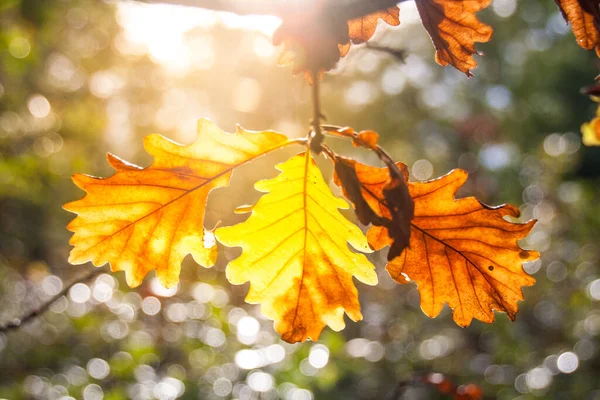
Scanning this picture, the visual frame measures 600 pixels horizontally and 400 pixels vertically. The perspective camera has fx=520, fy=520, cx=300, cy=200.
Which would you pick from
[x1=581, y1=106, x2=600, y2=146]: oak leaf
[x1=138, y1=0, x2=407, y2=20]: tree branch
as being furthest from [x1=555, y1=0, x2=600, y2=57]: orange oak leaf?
[x1=581, y1=106, x2=600, y2=146]: oak leaf

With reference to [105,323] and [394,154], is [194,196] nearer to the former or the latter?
[105,323]

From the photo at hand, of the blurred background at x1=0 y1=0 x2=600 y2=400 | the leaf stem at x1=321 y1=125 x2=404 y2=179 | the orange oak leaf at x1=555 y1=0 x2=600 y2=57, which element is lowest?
the blurred background at x1=0 y1=0 x2=600 y2=400

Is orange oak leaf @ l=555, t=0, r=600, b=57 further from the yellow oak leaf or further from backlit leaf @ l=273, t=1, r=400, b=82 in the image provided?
the yellow oak leaf

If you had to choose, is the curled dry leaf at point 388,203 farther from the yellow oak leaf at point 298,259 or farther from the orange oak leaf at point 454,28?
the orange oak leaf at point 454,28

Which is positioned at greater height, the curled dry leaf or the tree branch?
the tree branch

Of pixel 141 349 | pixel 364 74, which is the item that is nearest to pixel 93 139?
pixel 141 349

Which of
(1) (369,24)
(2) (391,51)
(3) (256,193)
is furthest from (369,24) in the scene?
(3) (256,193)

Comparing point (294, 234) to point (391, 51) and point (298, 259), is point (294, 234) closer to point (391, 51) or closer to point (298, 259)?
point (298, 259)
